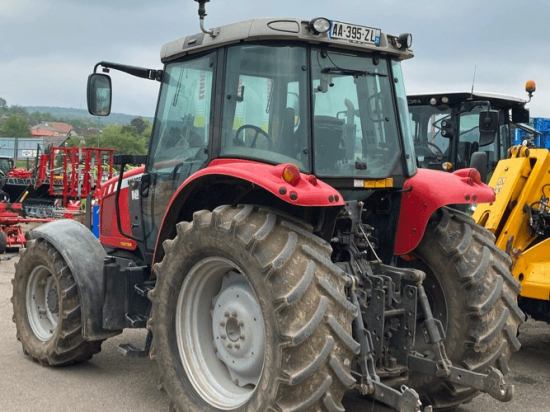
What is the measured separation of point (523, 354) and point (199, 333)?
11.8 ft

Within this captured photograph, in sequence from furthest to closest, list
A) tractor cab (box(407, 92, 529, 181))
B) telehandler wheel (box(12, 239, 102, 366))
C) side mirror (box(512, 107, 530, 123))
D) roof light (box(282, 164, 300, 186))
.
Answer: side mirror (box(512, 107, 530, 123))
tractor cab (box(407, 92, 529, 181))
telehandler wheel (box(12, 239, 102, 366))
roof light (box(282, 164, 300, 186))

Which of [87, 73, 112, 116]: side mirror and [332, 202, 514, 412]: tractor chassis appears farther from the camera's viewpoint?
[87, 73, 112, 116]: side mirror

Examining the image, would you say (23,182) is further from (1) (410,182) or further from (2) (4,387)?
(1) (410,182)

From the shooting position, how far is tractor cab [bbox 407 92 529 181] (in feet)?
29.3

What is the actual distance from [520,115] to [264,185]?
6.90 m

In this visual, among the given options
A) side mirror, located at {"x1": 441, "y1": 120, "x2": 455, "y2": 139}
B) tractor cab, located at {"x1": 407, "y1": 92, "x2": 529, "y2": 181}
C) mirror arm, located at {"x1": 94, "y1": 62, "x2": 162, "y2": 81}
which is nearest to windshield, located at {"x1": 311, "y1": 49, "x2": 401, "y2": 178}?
mirror arm, located at {"x1": 94, "y1": 62, "x2": 162, "y2": 81}

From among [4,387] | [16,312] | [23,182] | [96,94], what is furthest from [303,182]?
[23,182]

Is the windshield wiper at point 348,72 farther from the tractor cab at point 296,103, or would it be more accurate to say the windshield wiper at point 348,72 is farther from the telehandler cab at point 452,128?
the telehandler cab at point 452,128

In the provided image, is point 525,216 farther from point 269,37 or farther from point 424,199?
point 269,37

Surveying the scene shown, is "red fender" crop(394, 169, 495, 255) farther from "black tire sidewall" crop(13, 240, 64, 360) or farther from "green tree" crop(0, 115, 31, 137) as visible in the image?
"green tree" crop(0, 115, 31, 137)

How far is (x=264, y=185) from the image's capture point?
12.3 feet

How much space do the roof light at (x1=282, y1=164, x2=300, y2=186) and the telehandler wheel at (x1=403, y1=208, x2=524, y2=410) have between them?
4.43 ft

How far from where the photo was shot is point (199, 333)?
4.46 metres

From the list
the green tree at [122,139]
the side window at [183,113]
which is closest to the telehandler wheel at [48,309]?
the side window at [183,113]
